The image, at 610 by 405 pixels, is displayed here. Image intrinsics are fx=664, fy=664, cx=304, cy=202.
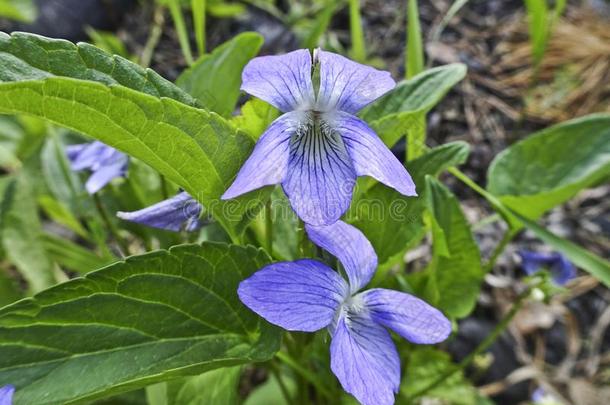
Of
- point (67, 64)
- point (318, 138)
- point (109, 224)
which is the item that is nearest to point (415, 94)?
point (318, 138)

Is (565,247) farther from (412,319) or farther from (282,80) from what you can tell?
(282,80)

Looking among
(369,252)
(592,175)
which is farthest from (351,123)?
(592,175)

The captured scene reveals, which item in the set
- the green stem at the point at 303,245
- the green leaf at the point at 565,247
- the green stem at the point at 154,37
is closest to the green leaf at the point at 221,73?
the green stem at the point at 303,245

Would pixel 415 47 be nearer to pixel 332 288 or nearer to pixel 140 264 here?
pixel 332 288

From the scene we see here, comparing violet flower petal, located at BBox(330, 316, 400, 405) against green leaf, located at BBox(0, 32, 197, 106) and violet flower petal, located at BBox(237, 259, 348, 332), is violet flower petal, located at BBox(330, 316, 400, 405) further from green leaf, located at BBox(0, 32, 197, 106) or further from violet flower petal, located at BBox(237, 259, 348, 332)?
green leaf, located at BBox(0, 32, 197, 106)

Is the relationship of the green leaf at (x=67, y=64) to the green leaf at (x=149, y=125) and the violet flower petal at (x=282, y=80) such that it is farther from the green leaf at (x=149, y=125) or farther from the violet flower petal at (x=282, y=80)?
the violet flower petal at (x=282, y=80)
